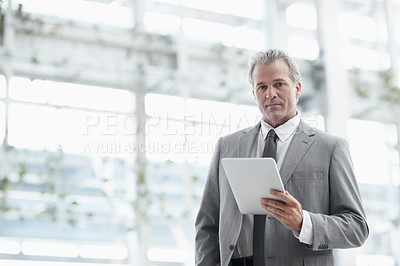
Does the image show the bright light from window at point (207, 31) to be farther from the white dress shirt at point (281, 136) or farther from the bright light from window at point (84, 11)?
the white dress shirt at point (281, 136)

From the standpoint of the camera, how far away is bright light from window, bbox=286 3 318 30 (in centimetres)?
635

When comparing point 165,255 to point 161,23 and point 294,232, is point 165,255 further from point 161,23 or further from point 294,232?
point 294,232

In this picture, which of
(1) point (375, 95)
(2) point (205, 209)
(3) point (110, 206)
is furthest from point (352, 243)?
(1) point (375, 95)

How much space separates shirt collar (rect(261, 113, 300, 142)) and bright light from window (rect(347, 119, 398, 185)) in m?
4.21

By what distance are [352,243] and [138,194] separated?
3327 mm

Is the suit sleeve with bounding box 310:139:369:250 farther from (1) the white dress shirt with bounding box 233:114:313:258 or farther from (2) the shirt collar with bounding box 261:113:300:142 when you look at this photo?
(2) the shirt collar with bounding box 261:113:300:142

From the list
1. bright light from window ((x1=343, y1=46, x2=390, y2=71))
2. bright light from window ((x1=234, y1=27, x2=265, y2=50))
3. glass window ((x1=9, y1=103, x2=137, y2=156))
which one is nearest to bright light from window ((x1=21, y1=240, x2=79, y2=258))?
glass window ((x1=9, y1=103, x2=137, y2=156))

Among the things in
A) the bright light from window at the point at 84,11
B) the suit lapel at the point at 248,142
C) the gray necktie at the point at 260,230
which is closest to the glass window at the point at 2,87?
the bright light from window at the point at 84,11

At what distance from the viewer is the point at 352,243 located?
6.53ft

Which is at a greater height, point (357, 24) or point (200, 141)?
point (357, 24)

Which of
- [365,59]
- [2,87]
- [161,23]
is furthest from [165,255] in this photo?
[365,59]

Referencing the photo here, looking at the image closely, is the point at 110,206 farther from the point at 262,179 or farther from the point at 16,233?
the point at 262,179

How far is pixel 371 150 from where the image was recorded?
250 inches

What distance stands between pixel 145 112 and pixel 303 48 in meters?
1.98
